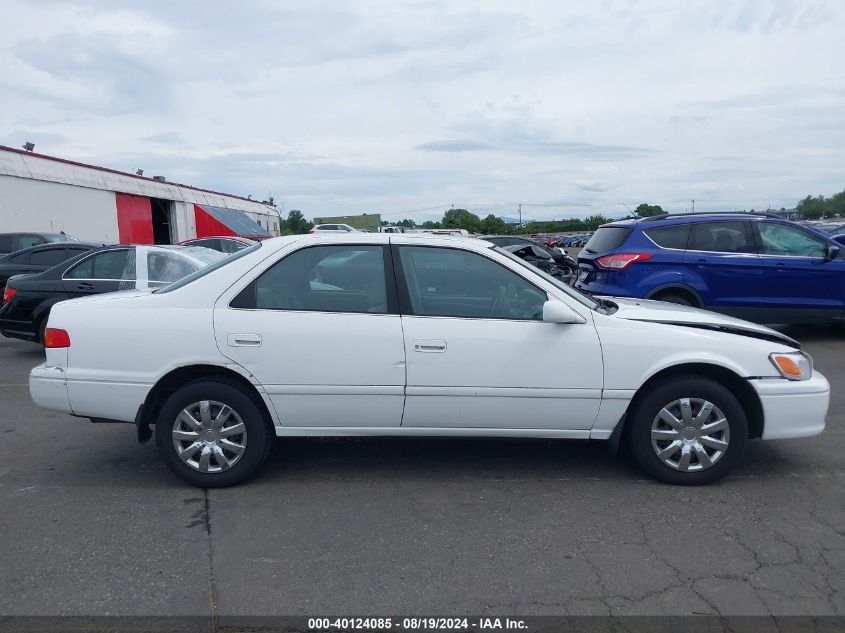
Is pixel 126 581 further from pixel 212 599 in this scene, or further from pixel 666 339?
pixel 666 339

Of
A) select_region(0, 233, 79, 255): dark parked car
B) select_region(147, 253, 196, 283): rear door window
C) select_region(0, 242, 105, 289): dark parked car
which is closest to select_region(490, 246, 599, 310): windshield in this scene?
select_region(147, 253, 196, 283): rear door window

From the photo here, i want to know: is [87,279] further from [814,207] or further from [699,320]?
[814,207]

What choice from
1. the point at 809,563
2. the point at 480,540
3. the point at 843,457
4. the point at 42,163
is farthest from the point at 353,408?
the point at 42,163

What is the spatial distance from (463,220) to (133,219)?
626 inches

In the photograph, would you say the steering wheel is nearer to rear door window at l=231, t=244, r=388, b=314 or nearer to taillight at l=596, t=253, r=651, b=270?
rear door window at l=231, t=244, r=388, b=314

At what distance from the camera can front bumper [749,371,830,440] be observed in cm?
478

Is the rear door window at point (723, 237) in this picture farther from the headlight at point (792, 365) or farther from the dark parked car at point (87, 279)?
the dark parked car at point (87, 279)

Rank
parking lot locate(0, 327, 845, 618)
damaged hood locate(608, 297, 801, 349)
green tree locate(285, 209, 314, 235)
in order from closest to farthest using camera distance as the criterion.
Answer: parking lot locate(0, 327, 845, 618), damaged hood locate(608, 297, 801, 349), green tree locate(285, 209, 314, 235)

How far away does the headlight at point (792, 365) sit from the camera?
480cm

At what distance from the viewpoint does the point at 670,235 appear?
985 cm

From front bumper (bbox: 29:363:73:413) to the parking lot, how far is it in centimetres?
58

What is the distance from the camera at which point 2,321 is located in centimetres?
969

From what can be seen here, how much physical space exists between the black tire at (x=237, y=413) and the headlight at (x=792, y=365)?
3.33 metres

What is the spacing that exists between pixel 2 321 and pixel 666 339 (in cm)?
860
